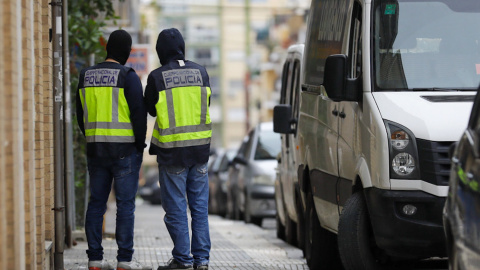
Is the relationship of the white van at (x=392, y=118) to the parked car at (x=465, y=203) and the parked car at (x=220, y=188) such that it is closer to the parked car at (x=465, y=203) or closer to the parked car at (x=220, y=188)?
the parked car at (x=465, y=203)

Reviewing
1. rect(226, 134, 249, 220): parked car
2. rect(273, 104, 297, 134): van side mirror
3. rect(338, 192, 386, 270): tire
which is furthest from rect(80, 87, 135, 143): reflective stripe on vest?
rect(226, 134, 249, 220): parked car

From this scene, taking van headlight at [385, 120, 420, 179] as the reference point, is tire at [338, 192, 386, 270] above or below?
below

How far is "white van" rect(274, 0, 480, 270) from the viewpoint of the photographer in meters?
8.10

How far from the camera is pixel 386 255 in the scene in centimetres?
895

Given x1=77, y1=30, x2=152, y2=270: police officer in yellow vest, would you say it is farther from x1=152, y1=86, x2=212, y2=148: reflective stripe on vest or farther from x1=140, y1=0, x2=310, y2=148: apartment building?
x1=140, y1=0, x2=310, y2=148: apartment building

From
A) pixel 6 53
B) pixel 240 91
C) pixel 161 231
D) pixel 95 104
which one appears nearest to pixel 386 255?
pixel 95 104

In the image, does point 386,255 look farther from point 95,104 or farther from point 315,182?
point 95,104

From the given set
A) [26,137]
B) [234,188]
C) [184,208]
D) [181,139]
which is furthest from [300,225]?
[234,188]

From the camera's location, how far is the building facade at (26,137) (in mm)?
6492

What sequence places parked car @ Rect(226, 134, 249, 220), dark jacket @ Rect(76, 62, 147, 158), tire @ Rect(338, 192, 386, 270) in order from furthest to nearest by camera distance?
1. parked car @ Rect(226, 134, 249, 220)
2. dark jacket @ Rect(76, 62, 147, 158)
3. tire @ Rect(338, 192, 386, 270)

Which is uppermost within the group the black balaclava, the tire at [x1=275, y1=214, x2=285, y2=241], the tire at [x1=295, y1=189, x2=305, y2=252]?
the black balaclava

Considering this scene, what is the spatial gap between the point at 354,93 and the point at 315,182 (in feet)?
6.18

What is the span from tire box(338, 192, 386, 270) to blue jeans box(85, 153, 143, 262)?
1593mm

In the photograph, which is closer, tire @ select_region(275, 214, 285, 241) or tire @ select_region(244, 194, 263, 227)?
tire @ select_region(275, 214, 285, 241)
